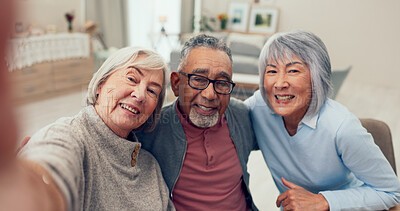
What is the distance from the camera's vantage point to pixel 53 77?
425 centimetres

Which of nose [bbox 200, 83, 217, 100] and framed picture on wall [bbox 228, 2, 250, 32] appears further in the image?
framed picture on wall [bbox 228, 2, 250, 32]

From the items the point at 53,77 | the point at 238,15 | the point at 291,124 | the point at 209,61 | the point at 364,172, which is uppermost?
the point at 238,15

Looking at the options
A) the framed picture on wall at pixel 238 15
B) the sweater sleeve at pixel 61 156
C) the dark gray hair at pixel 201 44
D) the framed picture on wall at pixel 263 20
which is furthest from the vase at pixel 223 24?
the sweater sleeve at pixel 61 156

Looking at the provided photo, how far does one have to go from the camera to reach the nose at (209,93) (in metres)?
1.12

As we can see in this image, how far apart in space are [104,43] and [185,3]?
2150 mm

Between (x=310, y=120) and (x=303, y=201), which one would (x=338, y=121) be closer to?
(x=310, y=120)

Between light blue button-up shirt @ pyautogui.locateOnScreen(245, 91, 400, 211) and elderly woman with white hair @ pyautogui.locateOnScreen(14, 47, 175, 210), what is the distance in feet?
1.69

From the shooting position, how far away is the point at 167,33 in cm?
604

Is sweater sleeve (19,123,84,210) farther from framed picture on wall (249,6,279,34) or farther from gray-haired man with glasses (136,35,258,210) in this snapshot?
framed picture on wall (249,6,279,34)

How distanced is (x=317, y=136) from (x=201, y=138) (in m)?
0.46

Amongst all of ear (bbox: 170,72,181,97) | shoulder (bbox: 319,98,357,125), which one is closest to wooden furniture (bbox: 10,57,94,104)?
ear (bbox: 170,72,181,97)

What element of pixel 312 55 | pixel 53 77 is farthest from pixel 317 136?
pixel 53 77

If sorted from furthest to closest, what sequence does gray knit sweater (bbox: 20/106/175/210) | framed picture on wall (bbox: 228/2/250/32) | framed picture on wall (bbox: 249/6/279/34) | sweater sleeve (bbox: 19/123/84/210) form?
framed picture on wall (bbox: 228/2/250/32) → framed picture on wall (bbox: 249/6/279/34) → gray knit sweater (bbox: 20/106/175/210) → sweater sleeve (bbox: 19/123/84/210)

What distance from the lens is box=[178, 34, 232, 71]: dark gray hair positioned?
3.90 ft
